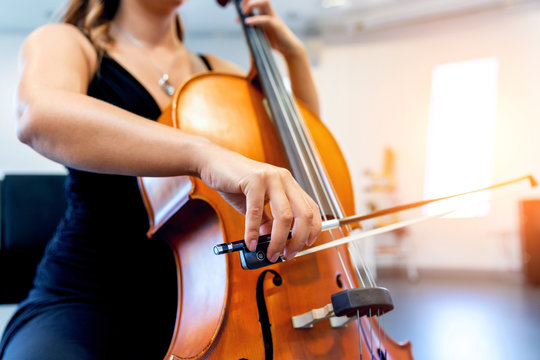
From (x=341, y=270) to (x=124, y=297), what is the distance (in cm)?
35

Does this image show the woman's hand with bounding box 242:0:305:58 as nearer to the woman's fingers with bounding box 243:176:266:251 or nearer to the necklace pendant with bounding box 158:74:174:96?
the necklace pendant with bounding box 158:74:174:96

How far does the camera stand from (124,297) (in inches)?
27.3

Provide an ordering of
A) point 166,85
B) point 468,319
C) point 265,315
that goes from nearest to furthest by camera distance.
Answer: point 265,315
point 166,85
point 468,319

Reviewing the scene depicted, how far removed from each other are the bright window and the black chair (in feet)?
12.8

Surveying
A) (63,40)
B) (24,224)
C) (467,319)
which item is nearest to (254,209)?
(63,40)

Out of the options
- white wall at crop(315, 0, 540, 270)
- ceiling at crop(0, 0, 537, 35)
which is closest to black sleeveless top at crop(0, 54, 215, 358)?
ceiling at crop(0, 0, 537, 35)

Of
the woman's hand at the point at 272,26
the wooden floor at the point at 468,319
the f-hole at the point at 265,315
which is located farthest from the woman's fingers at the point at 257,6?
the wooden floor at the point at 468,319

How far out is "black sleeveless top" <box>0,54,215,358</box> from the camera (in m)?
0.68

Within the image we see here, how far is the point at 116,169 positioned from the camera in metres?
0.50

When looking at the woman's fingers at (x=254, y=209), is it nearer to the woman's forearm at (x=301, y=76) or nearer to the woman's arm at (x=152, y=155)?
the woman's arm at (x=152, y=155)

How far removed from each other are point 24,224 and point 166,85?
25.8 inches

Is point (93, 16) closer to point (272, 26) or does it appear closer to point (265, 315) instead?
point (272, 26)

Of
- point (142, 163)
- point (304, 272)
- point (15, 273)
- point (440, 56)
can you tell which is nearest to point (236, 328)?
point (304, 272)

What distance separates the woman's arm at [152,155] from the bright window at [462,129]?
169 inches
